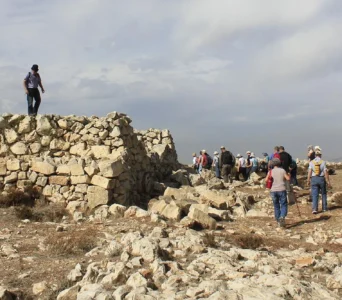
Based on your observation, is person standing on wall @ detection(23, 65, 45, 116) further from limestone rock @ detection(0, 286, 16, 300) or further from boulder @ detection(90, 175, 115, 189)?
limestone rock @ detection(0, 286, 16, 300)

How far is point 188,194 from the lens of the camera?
14695 millimetres

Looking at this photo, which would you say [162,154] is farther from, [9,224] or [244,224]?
[9,224]

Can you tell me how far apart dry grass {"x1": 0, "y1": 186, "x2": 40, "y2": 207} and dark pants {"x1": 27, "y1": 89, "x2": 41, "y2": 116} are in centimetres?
295

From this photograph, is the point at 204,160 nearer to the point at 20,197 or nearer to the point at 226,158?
the point at 226,158

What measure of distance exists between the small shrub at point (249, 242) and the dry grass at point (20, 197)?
687 centimetres

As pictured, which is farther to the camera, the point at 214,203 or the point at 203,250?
the point at 214,203

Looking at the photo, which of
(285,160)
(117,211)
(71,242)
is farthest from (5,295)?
(285,160)

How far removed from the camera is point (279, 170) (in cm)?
1132

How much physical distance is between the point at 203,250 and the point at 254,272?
4.11ft

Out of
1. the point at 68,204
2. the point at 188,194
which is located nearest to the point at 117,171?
the point at 68,204

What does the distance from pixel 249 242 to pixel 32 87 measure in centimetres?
924

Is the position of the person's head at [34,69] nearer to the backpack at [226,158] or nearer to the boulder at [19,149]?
the boulder at [19,149]

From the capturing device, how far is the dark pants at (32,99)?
1473 cm

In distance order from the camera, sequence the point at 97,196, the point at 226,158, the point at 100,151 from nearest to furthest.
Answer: the point at 97,196 → the point at 100,151 → the point at 226,158
